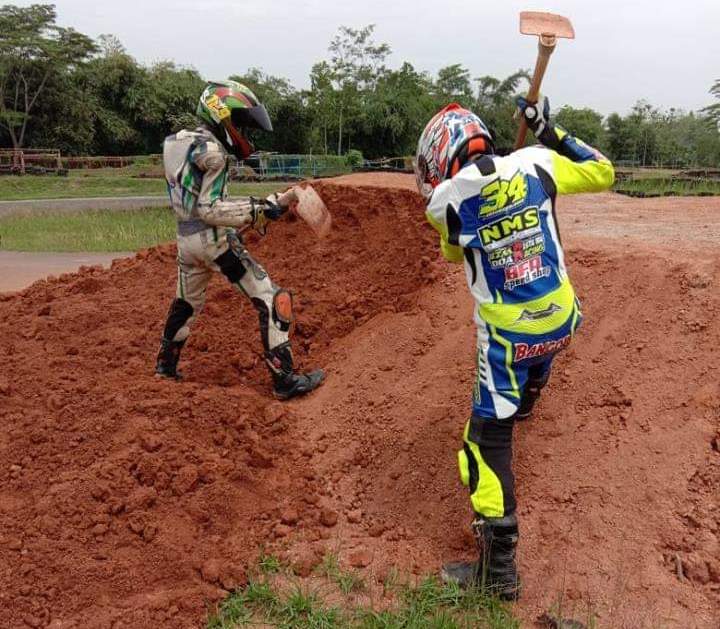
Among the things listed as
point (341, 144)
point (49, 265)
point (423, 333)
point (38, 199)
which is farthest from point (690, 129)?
point (423, 333)

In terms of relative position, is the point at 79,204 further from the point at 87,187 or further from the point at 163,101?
the point at 163,101

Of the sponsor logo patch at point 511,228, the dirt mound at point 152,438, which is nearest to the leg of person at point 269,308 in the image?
the dirt mound at point 152,438

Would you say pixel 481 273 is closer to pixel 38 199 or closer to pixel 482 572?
pixel 482 572

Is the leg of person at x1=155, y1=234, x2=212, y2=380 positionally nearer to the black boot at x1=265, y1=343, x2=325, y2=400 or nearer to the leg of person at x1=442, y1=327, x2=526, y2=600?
the black boot at x1=265, y1=343, x2=325, y2=400

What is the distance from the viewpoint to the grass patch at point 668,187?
10750mm

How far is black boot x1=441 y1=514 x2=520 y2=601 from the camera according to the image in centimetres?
297

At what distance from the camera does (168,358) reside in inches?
199

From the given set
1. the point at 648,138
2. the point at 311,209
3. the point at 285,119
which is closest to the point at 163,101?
the point at 285,119

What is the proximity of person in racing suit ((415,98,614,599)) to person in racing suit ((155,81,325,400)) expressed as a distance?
1869 mm

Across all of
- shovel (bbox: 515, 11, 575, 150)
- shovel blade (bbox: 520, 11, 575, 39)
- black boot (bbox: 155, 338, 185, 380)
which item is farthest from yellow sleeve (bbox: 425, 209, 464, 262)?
black boot (bbox: 155, 338, 185, 380)

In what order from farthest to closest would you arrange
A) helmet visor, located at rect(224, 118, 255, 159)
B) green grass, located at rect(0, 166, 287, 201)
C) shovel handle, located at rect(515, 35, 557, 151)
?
green grass, located at rect(0, 166, 287, 201), helmet visor, located at rect(224, 118, 255, 159), shovel handle, located at rect(515, 35, 557, 151)

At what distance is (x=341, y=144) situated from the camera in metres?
37.3

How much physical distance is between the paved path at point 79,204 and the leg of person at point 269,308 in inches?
679

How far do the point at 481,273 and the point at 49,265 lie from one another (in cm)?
1026
